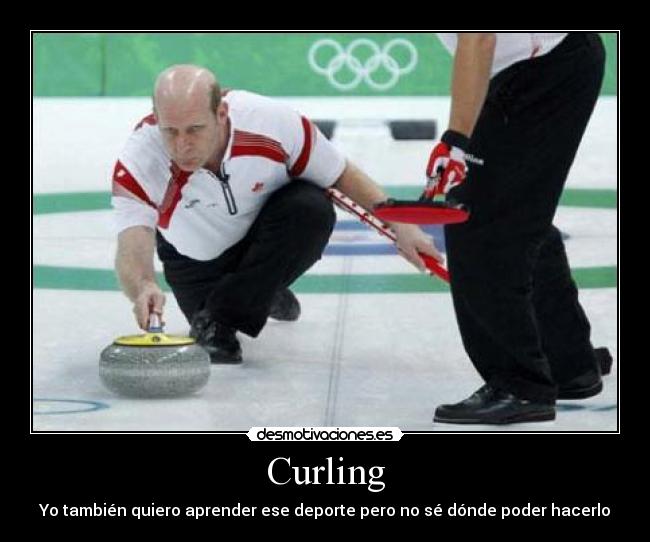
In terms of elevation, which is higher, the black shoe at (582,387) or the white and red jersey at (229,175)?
the white and red jersey at (229,175)

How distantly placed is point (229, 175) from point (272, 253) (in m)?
0.27

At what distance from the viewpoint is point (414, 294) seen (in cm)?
586

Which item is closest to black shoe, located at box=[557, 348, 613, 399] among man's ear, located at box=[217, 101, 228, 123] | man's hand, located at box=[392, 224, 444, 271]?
man's hand, located at box=[392, 224, 444, 271]

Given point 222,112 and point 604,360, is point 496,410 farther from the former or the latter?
point 222,112

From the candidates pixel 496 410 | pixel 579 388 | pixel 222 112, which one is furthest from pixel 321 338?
pixel 496 410

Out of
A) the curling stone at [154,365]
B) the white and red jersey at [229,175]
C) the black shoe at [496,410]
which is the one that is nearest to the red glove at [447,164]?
the black shoe at [496,410]

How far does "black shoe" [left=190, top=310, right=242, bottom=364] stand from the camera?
4.79m

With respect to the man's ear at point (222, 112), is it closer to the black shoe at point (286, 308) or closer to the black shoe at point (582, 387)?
the black shoe at point (286, 308)

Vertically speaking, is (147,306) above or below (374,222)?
below

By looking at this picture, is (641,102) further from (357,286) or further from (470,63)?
(357,286)

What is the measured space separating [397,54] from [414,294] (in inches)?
259

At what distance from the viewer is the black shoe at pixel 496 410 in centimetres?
393

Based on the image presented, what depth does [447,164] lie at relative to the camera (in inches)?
141

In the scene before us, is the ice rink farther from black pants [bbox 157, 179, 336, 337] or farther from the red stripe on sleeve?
the red stripe on sleeve
